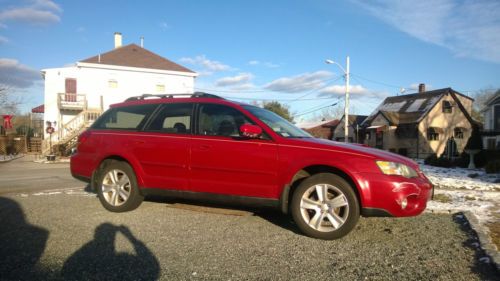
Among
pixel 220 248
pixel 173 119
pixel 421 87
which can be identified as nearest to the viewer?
pixel 220 248

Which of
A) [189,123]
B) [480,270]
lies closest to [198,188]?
[189,123]

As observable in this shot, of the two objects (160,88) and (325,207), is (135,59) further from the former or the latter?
(325,207)

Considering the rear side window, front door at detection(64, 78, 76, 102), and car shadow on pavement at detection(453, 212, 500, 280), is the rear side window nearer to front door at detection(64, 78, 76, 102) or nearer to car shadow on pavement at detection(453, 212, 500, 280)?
car shadow on pavement at detection(453, 212, 500, 280)

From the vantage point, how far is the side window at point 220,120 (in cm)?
492

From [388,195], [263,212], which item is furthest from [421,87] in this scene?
[388,195]

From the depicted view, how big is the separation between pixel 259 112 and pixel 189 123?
101 cm

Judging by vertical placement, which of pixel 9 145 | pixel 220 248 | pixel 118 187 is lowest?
pixel 9 145

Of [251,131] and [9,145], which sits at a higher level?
[251,131]

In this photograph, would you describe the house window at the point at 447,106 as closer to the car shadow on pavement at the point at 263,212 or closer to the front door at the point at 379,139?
the front door at the point at 379,139

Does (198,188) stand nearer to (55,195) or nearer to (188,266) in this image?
(188,266)

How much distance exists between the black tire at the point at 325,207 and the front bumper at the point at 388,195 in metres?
0.14

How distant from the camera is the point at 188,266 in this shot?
3297 mm

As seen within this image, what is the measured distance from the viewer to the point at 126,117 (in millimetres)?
5836

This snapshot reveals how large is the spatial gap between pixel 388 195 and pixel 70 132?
28.3 m
